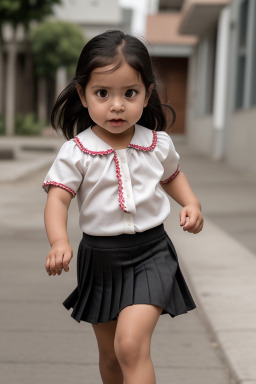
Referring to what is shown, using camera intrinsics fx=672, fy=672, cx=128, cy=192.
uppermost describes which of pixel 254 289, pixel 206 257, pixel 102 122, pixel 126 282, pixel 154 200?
pixel 102 122

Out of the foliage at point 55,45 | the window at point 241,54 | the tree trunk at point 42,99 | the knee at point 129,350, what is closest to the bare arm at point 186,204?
the knee at point 129,350

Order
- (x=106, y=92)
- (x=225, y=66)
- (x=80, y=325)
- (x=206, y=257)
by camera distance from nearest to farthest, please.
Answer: (x=106, y=92) → (x=80, y=325) → (x=206, y=257) → (x=225, y=66)

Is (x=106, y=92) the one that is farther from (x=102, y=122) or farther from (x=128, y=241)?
(x=128, y=241)

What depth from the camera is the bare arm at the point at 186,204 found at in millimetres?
2441

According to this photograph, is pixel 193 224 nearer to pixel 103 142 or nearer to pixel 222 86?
pixel 103 142

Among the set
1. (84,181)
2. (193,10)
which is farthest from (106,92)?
(193,10)

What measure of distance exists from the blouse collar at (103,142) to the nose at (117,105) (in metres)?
0.17

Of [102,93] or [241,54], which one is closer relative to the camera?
[102,93]

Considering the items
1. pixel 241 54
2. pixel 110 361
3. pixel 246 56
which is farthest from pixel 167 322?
pixel 241 54

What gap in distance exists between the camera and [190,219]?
244cm

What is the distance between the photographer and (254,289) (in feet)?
14.5

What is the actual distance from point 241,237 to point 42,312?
3027 millimetres

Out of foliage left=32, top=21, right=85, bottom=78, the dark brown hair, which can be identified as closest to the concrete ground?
the dark brown hair

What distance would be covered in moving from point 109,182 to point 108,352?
659 mm
